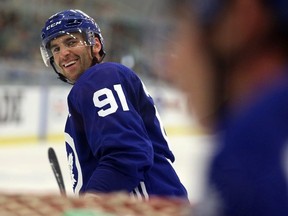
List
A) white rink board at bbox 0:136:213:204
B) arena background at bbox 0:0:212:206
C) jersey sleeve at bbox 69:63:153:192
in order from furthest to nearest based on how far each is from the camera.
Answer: arena background at bbox 0:0:212:206
white rink board at bbox 0:136:213:204
jersey sleeve at bbox 69:63:153:192

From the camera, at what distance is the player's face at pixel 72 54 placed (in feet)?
7.11

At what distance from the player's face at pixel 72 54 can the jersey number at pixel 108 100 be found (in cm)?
36

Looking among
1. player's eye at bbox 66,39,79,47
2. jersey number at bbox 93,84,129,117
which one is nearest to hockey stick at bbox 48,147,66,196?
player's eye at bbox 66,39,79,47

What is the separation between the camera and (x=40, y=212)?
0.99 metres

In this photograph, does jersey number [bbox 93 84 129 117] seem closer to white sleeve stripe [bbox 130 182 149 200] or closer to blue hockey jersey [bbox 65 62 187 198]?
blue hockey jersey [bbox 65 62 187 198]

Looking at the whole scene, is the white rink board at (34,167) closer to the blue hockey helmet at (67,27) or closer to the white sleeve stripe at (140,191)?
the blue hockey helmet at (67,27)

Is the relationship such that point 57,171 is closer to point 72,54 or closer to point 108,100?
point 72,54

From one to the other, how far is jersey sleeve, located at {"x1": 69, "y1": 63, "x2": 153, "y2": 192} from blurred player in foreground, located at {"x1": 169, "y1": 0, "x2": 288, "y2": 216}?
1.02 m

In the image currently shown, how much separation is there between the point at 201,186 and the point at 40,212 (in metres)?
0.35

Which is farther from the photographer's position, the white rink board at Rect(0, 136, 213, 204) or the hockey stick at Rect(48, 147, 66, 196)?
the white rink board at Rect(0, 136, 213, 204)

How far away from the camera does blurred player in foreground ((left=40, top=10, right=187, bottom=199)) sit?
1715mm

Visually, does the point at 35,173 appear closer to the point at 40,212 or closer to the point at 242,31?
the point at 40,212

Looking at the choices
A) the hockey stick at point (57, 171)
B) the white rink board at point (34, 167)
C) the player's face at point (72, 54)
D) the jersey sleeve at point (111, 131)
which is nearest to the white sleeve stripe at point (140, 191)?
the jersey sleeve at point (111, 131)

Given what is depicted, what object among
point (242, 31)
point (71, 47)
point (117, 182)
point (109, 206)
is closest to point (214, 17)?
point (242, 31)
